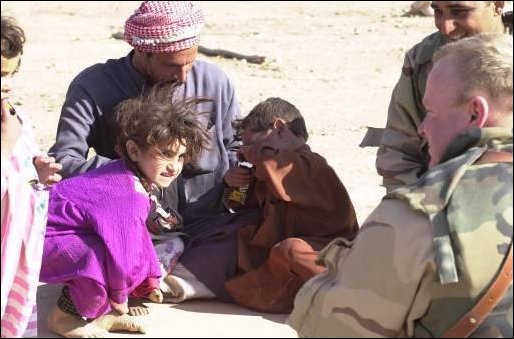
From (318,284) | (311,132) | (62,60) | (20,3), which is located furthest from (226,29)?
(318,284)

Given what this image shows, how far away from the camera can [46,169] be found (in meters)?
4.55

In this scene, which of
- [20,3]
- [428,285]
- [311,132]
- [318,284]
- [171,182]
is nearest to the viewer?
[428,285]

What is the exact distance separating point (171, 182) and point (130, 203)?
1.78 feet

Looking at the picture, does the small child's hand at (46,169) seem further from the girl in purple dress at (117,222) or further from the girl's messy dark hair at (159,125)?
the girl's messy dark hair at (159,125)

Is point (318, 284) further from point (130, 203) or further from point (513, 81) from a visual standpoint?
point (130, 203)

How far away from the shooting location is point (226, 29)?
15359mm

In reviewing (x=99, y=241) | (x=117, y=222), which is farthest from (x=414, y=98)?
(x=99, y=241)

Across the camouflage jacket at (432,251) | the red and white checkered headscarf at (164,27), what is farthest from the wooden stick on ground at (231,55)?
the camouflage jacket at (432,251)

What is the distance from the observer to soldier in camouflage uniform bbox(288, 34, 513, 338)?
3.21 metres

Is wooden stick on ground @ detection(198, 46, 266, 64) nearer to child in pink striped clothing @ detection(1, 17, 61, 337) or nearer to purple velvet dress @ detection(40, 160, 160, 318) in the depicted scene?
purple velvet dress @ detection(40, 160, 160, 318)

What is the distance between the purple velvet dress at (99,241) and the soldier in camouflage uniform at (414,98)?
46.4 inches

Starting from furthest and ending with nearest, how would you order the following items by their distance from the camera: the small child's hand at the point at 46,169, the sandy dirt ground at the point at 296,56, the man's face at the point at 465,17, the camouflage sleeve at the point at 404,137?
the sandy dirt ground at the point at 296,56 < the camouflage sleeve at the point at 404,137 < the man's face at the point at 465,17 < the small child's hand at the point at 46,169

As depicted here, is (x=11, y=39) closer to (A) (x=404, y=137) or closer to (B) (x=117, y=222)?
(B) (x=117, y=222)

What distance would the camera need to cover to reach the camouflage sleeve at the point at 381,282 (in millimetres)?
3236
